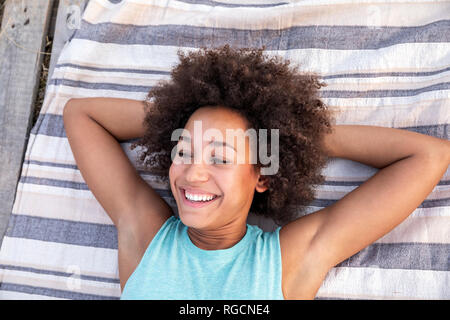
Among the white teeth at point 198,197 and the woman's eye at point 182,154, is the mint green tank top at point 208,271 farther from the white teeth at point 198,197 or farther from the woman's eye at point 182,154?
the woman's eye at point 182,154

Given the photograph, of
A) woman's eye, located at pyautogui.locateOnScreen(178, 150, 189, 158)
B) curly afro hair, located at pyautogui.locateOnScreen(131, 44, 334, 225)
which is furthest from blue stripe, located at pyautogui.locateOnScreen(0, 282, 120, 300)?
woman's eye, located at pyautogui.locateOnScreen(178, 150, 189, 158)

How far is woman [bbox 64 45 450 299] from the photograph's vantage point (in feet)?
4.87

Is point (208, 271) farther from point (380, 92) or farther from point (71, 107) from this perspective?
point (380, 92)

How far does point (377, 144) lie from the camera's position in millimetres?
1681

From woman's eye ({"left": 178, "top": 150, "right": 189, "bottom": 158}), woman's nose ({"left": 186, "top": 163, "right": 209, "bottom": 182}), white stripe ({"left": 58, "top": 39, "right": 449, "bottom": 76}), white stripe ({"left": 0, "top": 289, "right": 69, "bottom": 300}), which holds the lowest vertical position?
white stripe ({"left": 0, "top": 289, "right": 69, "bottom": 300})

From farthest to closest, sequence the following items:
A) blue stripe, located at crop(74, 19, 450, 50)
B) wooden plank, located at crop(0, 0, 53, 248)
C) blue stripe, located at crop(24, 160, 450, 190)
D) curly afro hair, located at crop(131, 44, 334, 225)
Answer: wooden plank, located at crop(0, 0, 53, 248) → blue stripe, located at crop(74, 19, 450, 50) → blue stripe, located at crop(24, 160, 450, 190) → curly afro hair, located at crop(131, 44, 334, 225)

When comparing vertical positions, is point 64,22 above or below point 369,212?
above

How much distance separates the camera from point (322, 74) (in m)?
1.98

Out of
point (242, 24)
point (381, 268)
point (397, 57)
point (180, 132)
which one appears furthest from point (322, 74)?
point (381, 268)

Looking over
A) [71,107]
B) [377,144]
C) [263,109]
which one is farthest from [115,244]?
[377,144]

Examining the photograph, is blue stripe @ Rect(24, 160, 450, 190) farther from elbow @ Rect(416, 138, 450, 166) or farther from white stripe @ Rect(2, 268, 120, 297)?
white stripe @ Rect(2, 268, 120, 297)

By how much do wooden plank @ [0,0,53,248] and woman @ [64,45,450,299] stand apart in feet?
2.52

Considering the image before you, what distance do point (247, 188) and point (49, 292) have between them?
3.80ft
